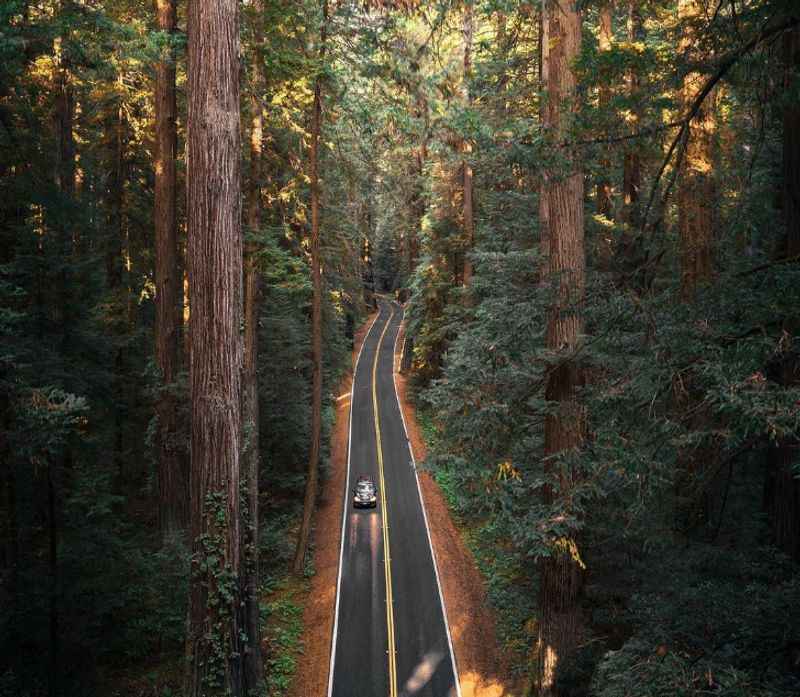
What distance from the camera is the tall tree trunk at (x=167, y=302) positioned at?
39.0ft

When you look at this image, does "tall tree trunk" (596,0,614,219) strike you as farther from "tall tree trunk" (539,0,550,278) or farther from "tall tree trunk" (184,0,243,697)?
"tall tree trunk" (184,0,243,697)

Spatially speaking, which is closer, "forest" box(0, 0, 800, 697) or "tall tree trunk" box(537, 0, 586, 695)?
"forest" box(0, 0, 800, 697)

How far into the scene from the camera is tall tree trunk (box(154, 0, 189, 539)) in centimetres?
1190

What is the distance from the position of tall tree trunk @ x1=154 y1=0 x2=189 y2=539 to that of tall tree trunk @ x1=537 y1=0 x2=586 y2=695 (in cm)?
738

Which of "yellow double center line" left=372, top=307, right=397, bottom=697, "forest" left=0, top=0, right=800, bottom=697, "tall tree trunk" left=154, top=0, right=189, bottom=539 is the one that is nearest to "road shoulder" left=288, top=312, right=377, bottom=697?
"forest" left=0, top=0, right=800, bottom=697

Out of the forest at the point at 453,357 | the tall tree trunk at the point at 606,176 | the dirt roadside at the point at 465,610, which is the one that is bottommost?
the dirt roadside at the point at 465,610

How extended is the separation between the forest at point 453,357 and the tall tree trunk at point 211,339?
0.10 feet

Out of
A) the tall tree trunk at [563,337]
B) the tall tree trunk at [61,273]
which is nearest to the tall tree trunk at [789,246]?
the tall tree trunk at [563,337]

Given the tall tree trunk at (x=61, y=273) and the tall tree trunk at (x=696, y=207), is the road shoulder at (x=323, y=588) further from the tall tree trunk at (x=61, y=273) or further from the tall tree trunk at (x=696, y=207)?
the tall tree trunk at (x=696, y=207)

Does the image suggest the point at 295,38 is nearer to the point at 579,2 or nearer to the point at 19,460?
the point at 579,2

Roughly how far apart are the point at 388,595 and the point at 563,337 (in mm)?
12955

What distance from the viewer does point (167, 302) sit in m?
12.1

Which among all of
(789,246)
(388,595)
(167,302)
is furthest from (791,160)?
(388,595)

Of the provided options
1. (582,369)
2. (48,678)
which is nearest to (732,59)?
(582,369)
